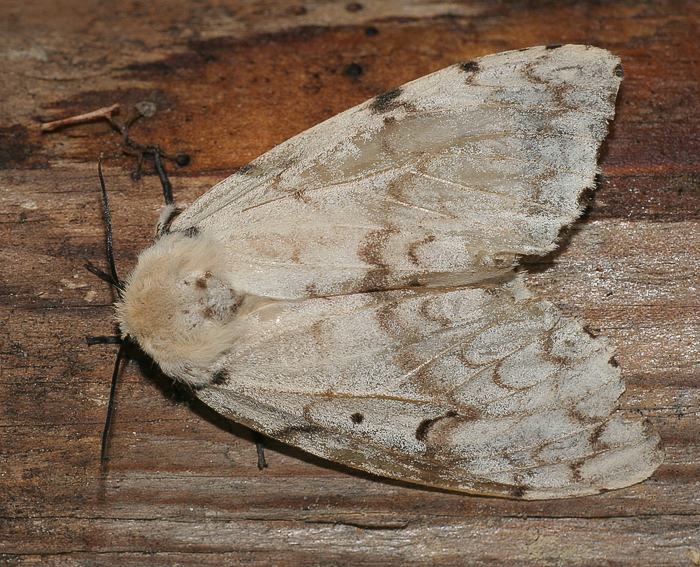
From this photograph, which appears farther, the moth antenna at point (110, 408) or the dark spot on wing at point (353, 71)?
the dark spot on wing at point (353, 71)

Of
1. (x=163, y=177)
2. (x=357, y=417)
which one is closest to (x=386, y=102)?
(x=163, y=177)

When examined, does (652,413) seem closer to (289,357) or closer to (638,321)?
(638,321)

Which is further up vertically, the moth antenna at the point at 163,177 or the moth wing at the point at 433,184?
the moth wing at the point at 433,184

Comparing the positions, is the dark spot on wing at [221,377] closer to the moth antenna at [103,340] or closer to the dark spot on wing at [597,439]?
the moth antenna at [103,340]

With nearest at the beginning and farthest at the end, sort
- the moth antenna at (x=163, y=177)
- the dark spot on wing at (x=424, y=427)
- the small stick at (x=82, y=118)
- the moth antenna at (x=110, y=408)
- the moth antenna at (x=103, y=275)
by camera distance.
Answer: the dark spot on wing at (x=424, y=427) → the moth antenna at (x=110, y=408) → the moth antenna at (x=103, y=275) → the moth antenna at (x=163, y=177) → the small stick at (x=82, y=118)

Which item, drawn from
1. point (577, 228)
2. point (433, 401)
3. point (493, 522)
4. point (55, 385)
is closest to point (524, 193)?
point (577, 228)

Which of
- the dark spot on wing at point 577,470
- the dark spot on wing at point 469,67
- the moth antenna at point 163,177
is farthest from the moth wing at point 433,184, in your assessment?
the dark spot on wing at point 577,470
